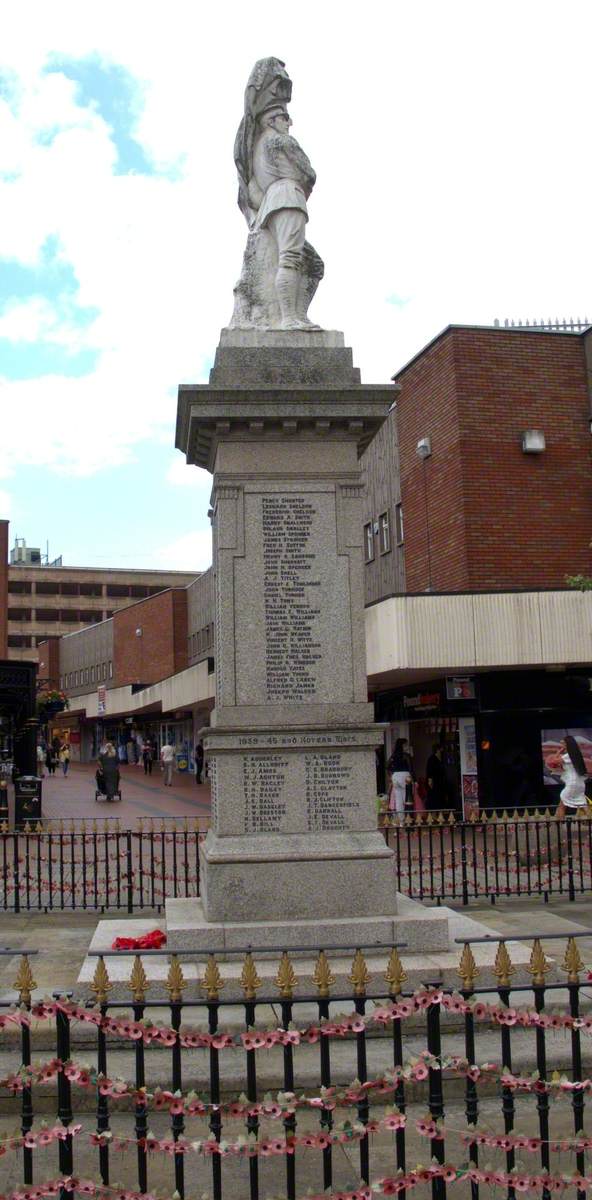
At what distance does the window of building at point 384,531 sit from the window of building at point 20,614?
76736 millimetres

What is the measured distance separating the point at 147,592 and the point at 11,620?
13475mm

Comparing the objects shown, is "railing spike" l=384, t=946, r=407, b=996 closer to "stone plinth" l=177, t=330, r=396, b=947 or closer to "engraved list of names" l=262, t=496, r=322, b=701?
"stone plinth" l=177, t=330, r=396, b=947

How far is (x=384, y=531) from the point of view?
1286 inches

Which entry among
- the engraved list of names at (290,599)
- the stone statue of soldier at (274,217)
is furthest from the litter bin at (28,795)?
the engraved list of names at (290,599)

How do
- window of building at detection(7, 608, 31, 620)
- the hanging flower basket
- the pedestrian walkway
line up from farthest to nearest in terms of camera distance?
window of building at detection(7, 608, 31, 620), the hanging flower basket, the pedestrian walkway

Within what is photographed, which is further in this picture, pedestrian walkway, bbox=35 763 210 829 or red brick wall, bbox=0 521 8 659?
red brick wall, bbox=0 521 8 659

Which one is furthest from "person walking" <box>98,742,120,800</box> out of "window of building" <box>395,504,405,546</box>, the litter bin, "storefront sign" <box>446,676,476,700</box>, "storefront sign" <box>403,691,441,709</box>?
"storefront sign" <box>446,676,476,700</box>

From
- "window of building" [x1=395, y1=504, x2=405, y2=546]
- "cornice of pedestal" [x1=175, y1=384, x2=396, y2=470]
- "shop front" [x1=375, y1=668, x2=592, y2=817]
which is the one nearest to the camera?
"cornice of pedestal" [x1=175, y1=384, x2=396, y2=470]

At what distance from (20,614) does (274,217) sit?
323ft

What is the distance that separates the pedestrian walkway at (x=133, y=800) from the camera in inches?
1083

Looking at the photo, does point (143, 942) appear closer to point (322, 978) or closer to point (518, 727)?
point (322, 978)

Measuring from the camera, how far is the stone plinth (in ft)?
26.8

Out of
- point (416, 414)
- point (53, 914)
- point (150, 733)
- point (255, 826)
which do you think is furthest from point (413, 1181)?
point (150, 733)

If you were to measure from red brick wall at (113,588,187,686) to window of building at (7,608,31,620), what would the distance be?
98.7 ft
